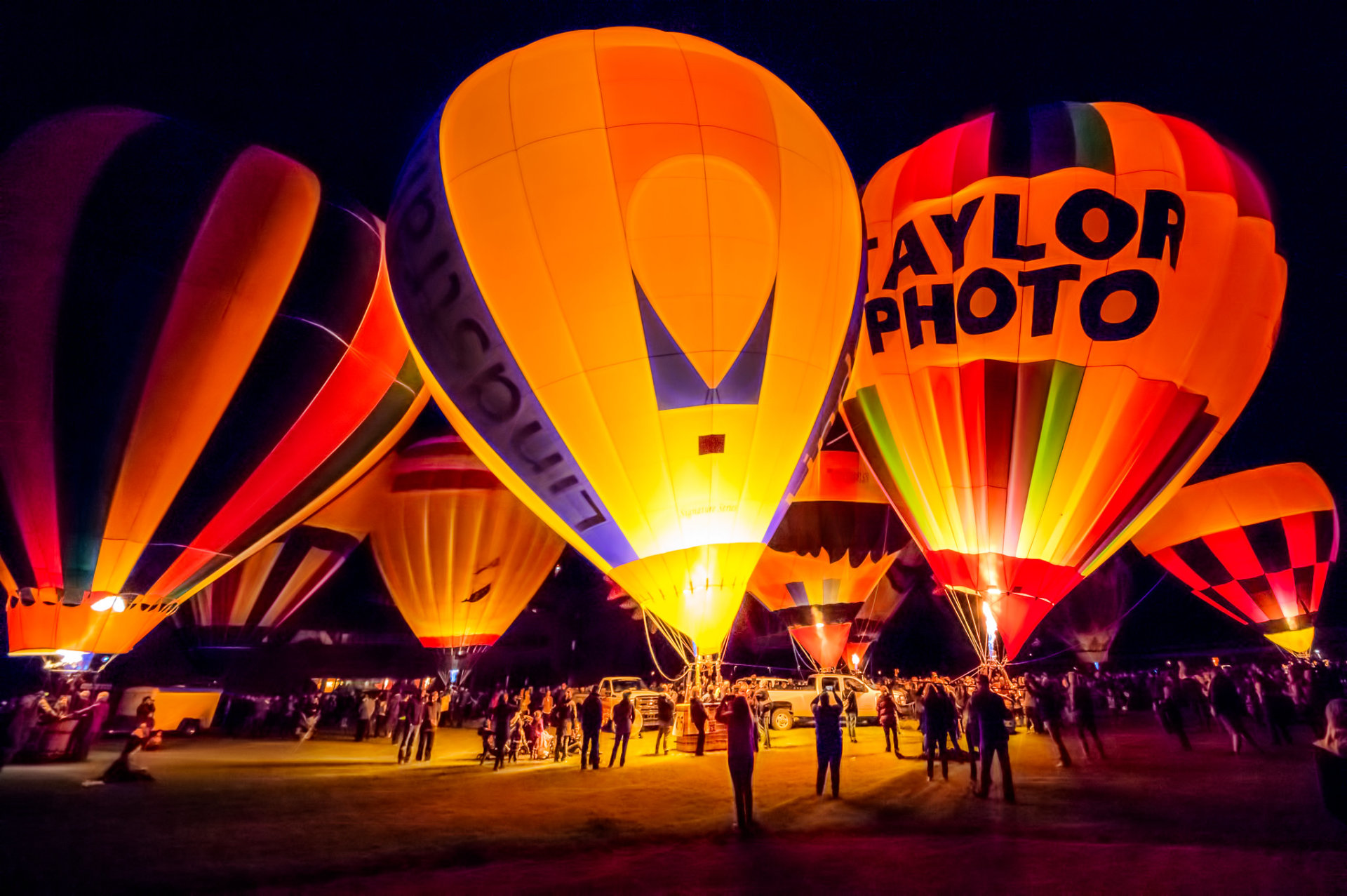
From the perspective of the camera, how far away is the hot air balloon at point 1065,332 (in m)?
10.1

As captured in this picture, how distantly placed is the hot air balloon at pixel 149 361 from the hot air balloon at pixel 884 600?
50.5 ft

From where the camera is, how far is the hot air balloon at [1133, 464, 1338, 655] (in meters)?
18.8

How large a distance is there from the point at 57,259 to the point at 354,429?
408 cm

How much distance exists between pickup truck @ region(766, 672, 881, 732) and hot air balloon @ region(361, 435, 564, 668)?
6.84 m

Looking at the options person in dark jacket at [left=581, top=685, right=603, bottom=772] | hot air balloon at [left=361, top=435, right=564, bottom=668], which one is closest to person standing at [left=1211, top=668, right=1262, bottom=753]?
person in dark jacket at [left=581, top=685, right=603, bottom=772]

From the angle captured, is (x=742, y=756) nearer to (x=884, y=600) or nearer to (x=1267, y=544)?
(x=884, y=600)

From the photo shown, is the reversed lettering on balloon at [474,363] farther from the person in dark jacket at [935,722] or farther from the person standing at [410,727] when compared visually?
the person standing at [410,727]

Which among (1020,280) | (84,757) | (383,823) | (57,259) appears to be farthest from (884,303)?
(84,757)

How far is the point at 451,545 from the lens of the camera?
17.3 m

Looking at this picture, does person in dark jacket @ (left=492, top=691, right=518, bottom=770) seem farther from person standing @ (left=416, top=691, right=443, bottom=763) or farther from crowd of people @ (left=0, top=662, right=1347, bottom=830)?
person standing @ (left=416, top=691, right=443, bottom=763)

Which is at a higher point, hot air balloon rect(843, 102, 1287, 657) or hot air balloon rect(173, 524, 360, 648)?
hot air balloon rect(843, 102, 1287, 657)

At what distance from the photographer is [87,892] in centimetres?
457

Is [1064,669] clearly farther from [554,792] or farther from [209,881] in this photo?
[209,881]

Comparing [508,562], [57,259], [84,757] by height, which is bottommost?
[84,757]
